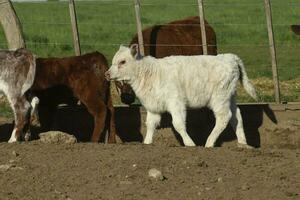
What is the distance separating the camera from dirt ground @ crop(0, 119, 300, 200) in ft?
29.5

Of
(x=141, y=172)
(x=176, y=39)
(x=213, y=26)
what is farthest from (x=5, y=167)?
(x=213, y=26)

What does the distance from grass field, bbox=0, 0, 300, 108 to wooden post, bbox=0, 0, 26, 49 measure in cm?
156

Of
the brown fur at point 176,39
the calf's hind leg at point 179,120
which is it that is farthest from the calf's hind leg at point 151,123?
the brown fur at point 176,39

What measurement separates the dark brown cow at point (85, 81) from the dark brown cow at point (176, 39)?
283cm

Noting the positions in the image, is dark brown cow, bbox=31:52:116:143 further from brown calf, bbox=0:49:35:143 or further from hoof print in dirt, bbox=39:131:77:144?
hoof print in dirt, bbox=39:131:77:144

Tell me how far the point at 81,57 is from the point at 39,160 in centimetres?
351

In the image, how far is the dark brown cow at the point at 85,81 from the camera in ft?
43.3

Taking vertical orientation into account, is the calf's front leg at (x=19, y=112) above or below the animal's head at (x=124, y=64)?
below

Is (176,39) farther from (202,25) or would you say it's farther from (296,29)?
(296,29)

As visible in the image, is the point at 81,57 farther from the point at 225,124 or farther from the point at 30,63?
the point at 225,124

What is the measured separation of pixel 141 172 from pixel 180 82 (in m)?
3.29

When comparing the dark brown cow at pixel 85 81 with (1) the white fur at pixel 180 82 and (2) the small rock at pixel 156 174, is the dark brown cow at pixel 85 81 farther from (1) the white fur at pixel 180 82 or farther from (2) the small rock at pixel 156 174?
(2) the small rock at pixel 156 174

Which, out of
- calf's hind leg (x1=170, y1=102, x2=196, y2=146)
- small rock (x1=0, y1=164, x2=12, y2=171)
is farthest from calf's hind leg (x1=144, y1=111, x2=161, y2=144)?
small rock (x1=0, y1=164, x2=12, y2=171)

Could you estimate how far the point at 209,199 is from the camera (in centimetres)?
880
